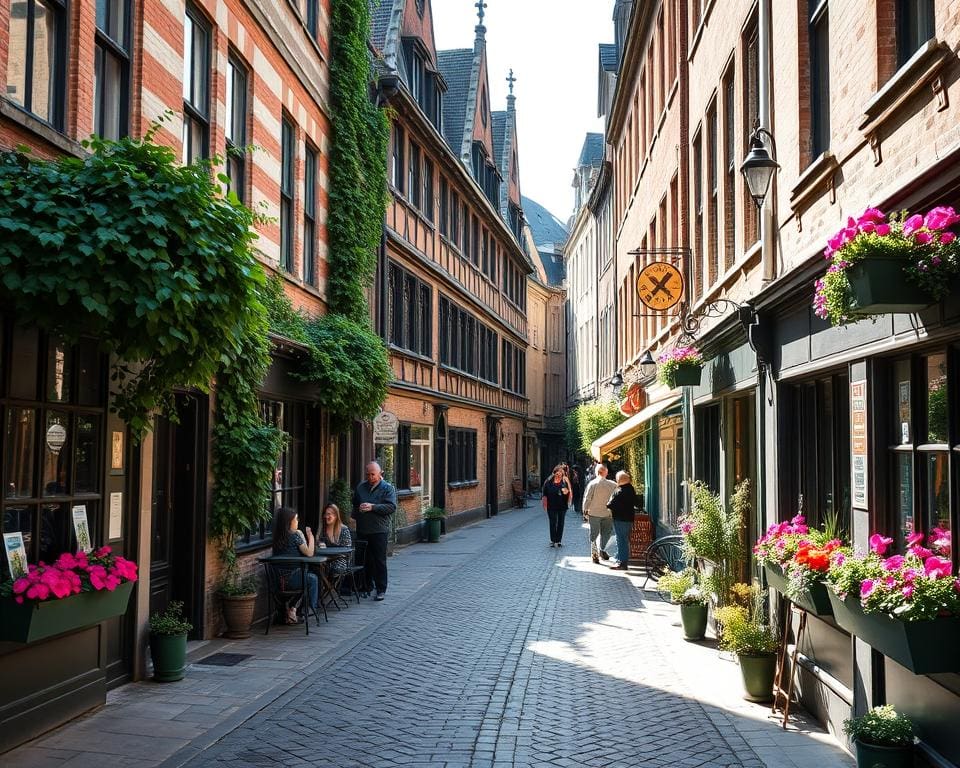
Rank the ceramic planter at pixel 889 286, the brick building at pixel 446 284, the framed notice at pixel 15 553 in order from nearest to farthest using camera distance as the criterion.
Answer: the ceramic planter at pixel 889 286 < the framed notice at pixel 15 553 < the brick building at pixel 446 284

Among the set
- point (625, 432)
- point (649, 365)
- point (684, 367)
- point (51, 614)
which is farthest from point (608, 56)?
point (51, 614)

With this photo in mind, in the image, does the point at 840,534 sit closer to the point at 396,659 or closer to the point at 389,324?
the point at 396,659

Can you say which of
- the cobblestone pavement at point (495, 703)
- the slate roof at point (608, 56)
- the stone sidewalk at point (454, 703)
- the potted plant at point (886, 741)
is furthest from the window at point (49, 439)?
the slate roof at point (608, 56)

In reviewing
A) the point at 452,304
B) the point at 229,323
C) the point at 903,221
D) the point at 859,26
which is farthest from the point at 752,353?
the point at 452,304

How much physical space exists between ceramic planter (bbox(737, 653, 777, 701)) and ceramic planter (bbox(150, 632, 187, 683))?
15.5 ft

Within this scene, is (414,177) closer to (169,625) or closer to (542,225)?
(169,625)

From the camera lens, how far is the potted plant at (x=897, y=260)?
4895 mm

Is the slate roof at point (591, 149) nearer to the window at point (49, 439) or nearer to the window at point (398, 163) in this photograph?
the window at point (398, 163)

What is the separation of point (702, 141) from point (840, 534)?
804cm

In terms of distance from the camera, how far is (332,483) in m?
15.6

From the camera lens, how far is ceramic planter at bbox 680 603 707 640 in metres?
10.7

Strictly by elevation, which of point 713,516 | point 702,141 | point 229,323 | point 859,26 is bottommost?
point 713,516

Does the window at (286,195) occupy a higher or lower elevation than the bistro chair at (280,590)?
higher

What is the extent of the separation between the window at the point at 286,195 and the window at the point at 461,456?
14.3 m
